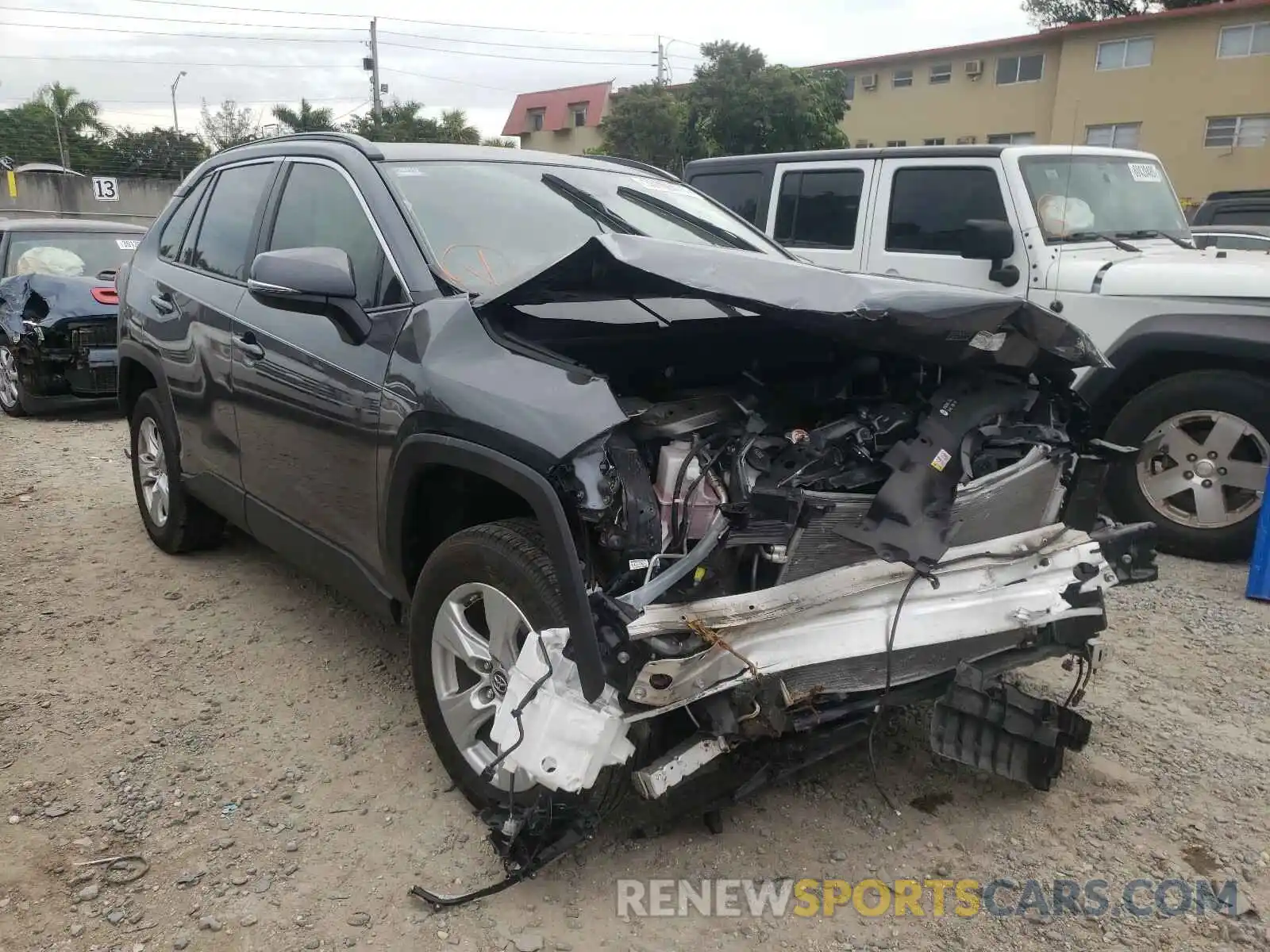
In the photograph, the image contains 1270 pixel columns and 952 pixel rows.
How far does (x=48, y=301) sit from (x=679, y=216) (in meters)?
6.77

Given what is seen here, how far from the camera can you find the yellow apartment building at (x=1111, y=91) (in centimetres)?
2473

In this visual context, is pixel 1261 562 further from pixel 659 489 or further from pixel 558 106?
pixel 558 106

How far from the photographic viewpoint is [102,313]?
8.20 metres

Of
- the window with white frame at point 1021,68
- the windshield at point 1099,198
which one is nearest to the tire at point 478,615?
the windshield at point 1099,198

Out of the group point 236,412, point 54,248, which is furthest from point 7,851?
point 54,248

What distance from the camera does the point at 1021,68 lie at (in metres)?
28.6

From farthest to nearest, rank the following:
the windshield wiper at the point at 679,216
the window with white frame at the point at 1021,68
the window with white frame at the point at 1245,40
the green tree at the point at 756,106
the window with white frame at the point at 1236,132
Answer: the window with white frame at the point at 1021,68, the green tree at the point at 756,106, the window with white frame at the point at 1245,40, the window with white frame at the point at 1236,132, the windshield wiper at the point at 679,216

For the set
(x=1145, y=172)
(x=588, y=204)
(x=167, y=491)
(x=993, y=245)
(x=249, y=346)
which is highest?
(x=1145, y=172)

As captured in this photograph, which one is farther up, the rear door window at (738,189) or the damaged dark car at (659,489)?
the rear door window at (738,189)

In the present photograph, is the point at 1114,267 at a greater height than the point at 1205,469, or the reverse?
the point at 1114,267

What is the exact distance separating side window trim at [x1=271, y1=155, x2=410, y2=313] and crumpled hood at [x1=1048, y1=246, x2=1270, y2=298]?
4.00 m

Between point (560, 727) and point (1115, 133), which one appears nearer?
point (560, 727)

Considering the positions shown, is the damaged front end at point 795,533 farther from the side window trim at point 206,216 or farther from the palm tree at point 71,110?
the palm tree at point 71,110

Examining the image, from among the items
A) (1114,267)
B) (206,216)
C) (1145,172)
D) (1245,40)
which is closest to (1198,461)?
(1114,267)
